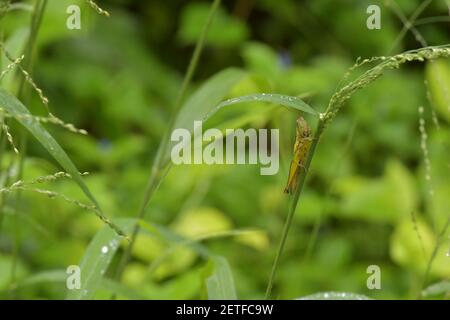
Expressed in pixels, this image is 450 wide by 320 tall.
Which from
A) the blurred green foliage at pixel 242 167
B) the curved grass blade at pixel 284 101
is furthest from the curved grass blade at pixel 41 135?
the blurred green foliage at pixel 242 167

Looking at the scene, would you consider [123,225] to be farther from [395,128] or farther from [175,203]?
[395,128]

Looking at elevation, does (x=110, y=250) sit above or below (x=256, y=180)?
below

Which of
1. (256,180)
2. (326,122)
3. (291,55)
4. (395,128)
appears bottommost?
(326,122)

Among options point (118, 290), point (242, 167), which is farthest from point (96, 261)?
point (242, 167)

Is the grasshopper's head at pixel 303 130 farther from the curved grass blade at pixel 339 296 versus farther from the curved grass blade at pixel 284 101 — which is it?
the curved grass blade at pixel 339 296

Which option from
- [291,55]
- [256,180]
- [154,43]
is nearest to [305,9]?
[291,55]

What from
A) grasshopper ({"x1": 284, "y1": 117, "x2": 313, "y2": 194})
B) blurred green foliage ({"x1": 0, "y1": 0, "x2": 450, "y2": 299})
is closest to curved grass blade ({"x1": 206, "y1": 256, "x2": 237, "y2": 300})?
blurred green foliage ({"x1": 0, "y1": 0, "x2": 450, "y2": 299})

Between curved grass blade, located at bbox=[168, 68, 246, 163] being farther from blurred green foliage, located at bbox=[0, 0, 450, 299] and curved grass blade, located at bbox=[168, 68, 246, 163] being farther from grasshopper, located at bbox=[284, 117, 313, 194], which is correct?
grasshopper, located at bbox=[284, 117, 313, 194]
